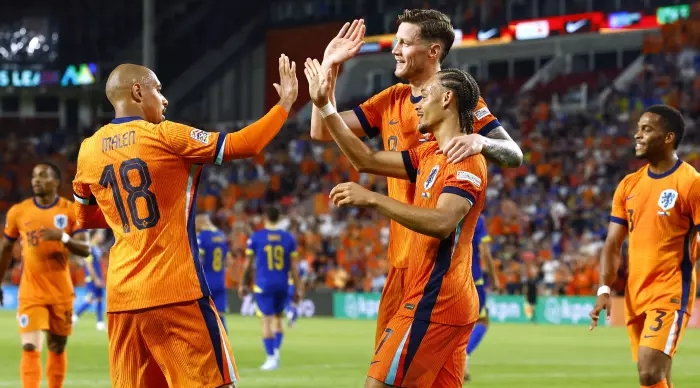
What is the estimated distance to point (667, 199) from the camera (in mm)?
8422

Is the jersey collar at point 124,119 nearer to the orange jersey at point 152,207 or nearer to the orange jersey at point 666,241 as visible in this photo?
the orange jersey at point 152,207

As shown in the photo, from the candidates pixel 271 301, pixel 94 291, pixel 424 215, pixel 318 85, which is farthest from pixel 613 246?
pixel 94 291

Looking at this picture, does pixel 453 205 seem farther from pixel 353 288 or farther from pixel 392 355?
pixel 353 288

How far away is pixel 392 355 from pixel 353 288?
85.8ft

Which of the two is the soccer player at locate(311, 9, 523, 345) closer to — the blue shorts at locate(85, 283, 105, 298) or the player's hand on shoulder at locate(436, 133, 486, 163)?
the player's hand on shoulder at locate(436, 133, 486, 163)

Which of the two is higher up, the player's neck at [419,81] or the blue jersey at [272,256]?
the player's neck at [419,81]

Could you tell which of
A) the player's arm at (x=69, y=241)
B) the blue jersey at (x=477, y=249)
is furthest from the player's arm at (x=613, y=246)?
the player's arm at (x=69, y=241)

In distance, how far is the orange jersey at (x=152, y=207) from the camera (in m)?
6.44

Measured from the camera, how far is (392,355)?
582cm

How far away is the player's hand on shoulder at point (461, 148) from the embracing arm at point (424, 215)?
285mm

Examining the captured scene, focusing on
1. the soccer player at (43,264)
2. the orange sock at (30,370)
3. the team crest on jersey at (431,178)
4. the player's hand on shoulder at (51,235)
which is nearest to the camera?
the team crest on jersey at (431,178)

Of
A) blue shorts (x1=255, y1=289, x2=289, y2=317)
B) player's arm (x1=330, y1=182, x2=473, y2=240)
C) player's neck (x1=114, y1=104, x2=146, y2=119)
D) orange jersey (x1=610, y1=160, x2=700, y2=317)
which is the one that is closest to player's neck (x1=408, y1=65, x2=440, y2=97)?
player's arm (x1=330, y1=182, x2=473, y2=240)

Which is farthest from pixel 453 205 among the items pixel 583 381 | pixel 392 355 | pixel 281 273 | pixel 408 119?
pixel 281 273

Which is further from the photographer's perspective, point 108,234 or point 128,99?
point 108,234
